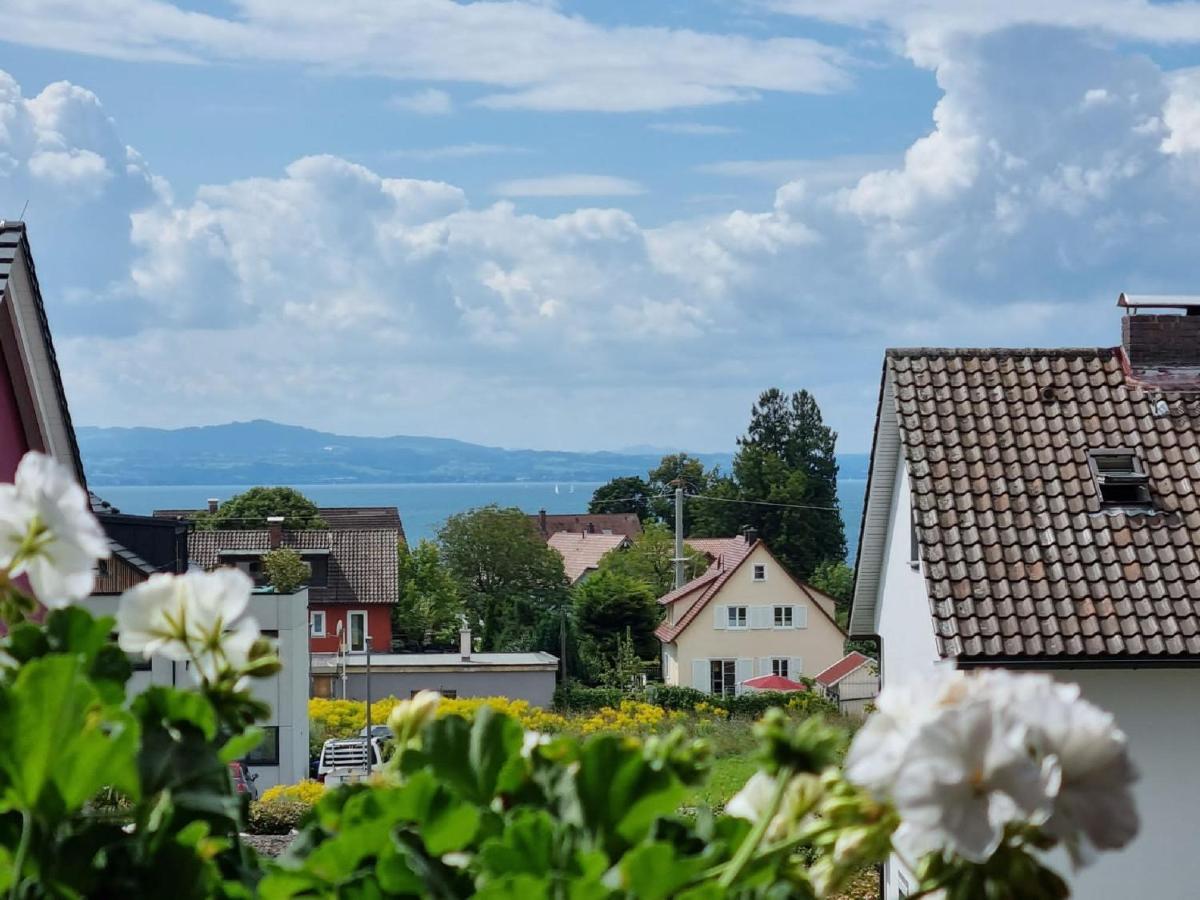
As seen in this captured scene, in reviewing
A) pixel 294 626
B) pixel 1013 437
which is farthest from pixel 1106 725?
pixel 294 626

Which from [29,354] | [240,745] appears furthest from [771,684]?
[240,745]

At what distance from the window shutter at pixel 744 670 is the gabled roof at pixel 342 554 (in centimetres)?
1087

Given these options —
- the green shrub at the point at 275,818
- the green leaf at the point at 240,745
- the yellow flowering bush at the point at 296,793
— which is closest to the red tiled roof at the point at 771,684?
the yellow flowering bush at the point at 296,793

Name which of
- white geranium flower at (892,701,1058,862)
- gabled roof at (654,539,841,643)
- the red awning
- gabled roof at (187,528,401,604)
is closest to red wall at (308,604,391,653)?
gabled roof at (187,528,401,604)

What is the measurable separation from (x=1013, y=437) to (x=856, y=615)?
151 inches

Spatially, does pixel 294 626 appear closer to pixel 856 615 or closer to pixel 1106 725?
pixel 856 615

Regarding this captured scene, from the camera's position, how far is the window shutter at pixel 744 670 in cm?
4734

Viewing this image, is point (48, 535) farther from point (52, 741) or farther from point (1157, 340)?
point (1157, 340)

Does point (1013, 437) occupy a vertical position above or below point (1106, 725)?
above

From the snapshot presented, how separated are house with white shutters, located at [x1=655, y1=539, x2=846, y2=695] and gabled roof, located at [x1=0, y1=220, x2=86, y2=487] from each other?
120 feet

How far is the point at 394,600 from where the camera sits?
159 ft

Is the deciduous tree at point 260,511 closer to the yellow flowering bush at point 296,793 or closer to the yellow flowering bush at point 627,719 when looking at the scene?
the yellow flowering bush at point 627,719

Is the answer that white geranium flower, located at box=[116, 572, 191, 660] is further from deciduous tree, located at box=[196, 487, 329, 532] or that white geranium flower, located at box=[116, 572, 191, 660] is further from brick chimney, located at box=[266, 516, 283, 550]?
deciduous tree, located at box=[196, 487, 329, 532]

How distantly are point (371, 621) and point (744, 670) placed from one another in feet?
38.6
